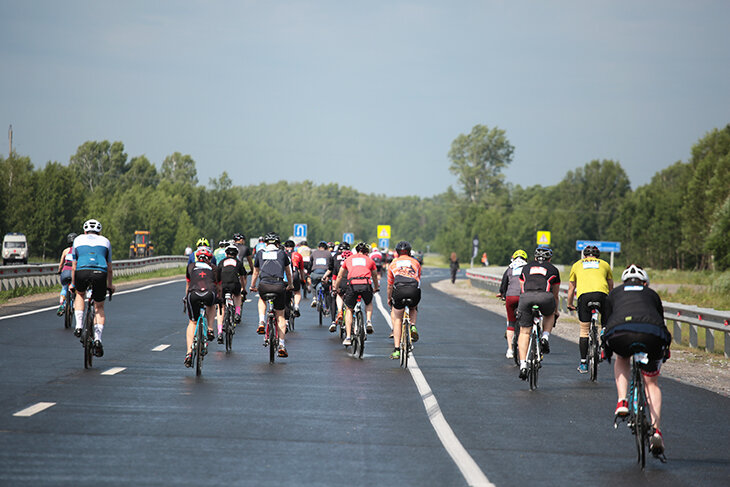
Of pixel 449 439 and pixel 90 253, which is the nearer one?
pixel 449 439

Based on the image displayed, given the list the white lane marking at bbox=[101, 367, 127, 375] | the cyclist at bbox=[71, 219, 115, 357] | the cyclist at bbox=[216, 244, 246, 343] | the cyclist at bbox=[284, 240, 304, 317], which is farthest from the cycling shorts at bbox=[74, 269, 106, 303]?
the cyclist at bbox=[284, 240, 304, 317]

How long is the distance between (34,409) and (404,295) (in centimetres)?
662

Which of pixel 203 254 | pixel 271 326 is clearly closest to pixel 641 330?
pixel 203 254

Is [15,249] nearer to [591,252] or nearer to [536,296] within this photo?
[591,252]

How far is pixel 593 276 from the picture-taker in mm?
15102

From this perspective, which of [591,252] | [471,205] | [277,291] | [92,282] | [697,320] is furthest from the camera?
[471,205]

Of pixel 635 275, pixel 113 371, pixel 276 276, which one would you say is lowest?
pixel 113 371

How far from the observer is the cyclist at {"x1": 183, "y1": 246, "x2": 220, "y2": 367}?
45.1ft

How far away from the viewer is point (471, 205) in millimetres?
149375

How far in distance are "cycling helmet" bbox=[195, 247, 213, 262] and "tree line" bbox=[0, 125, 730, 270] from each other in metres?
70.1

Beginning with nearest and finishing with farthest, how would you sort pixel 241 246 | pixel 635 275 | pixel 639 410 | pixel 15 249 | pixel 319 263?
1. pixel 639 410
2. pixel 635 275
3. pixel 241 246
4. pixel 319 263
5. pixel 15 249

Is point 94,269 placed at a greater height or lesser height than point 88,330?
greater

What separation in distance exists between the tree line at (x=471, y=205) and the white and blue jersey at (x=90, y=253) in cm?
7058

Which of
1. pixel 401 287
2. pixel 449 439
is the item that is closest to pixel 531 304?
pixel 401 287
